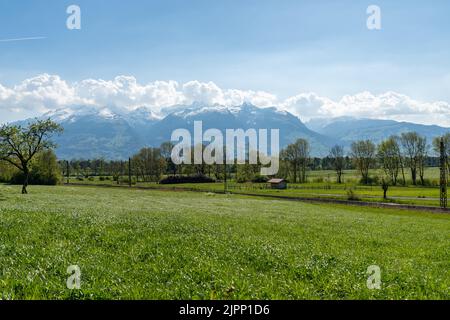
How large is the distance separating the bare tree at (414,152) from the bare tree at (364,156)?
15209 millimetres

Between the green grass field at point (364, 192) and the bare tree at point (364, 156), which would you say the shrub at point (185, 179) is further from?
the bare tree at point (364, 156)

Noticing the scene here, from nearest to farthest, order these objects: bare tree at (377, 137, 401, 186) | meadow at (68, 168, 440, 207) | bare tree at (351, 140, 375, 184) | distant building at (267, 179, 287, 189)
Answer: meadow at (68, 168, 440, 207) < distant building at (267, 179, 287, 189) < bare tree at (377, 137, 401, 186) < bare tree at (351, 140, 375, 184)

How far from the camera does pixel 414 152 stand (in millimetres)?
178875

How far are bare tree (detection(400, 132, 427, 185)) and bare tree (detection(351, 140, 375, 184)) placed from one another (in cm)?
1521

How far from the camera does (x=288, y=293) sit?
10.8 m

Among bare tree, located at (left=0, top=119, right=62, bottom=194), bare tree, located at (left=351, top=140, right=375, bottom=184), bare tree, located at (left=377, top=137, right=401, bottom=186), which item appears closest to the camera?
bare tree, located at (left=0, top=119, right=62, bottom=194)

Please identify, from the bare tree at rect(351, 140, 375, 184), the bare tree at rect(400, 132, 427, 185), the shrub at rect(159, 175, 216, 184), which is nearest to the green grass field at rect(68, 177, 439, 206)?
the bare tree at rect(400, 132, 427, 185)

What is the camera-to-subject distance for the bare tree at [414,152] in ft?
570

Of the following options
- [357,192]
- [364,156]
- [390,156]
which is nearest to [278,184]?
[357,192]

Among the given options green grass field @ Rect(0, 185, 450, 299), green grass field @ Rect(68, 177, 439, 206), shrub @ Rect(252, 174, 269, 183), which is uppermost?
green grass field @ Rect(0, 185, 450, 299)

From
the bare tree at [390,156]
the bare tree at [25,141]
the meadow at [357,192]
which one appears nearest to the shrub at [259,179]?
the meadow at [357,192]

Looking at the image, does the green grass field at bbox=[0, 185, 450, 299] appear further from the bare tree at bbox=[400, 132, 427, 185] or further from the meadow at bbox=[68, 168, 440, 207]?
the bare tree at bbox=[400, 132, 427, 185]

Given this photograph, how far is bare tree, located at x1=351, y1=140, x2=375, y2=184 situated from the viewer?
183m
